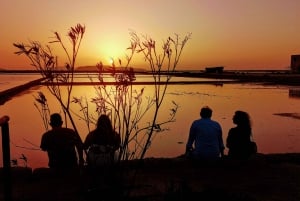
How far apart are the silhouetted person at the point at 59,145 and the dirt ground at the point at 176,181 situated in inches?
9.7

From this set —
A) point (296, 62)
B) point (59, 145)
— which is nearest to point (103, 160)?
point (59, 145)

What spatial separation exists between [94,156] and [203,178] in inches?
93.8

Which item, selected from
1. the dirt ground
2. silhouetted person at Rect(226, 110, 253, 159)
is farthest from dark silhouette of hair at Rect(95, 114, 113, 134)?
silhouetted person at Rect(226, 110, 253, 159)

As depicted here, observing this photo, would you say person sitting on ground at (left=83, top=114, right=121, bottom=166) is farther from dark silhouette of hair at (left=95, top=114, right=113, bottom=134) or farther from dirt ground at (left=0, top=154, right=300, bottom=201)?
dirt ground at (left=0, top=154, right=300, bottom=201)

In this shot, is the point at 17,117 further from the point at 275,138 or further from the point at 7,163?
the point at 7,163

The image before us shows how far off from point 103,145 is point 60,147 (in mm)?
2045

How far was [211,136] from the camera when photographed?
803cm

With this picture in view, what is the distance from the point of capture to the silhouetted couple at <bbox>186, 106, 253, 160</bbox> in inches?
317

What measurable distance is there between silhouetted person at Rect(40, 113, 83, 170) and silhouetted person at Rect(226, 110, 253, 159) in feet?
9.42

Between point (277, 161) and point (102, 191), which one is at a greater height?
point (102, 191)

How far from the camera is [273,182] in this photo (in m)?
7.18

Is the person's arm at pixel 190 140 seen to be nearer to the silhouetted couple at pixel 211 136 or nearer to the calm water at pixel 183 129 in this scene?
the silhouetted couple at pixel 211 136

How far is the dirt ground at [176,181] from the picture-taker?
4969mm

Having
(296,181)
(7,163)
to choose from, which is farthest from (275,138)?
(7,163)
